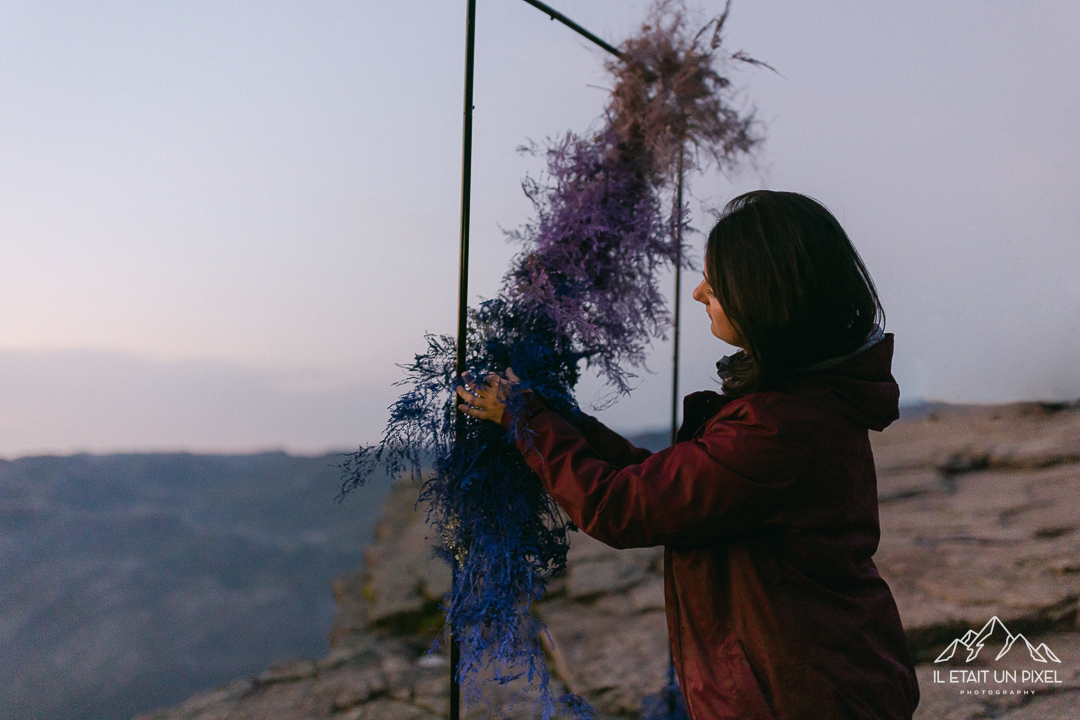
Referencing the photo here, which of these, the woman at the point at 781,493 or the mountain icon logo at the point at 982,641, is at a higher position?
the woman at the point at 781,493

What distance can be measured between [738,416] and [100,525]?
4.60 metres

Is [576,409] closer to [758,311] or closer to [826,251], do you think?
[758,311]

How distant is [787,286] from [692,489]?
419mm

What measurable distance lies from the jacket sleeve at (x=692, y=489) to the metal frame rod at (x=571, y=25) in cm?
133

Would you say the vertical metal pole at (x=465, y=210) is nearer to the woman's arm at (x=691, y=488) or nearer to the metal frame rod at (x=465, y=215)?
the metal frame rod at (x=465, y=215)

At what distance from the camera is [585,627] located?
3656mm

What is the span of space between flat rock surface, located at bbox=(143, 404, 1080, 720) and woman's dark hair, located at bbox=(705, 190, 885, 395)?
1.86m

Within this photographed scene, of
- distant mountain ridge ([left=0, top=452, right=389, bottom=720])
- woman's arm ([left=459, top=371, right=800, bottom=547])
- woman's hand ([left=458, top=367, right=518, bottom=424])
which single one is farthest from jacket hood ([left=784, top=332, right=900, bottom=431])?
distant mountain ridge ([left=0, top=452, right=389, bottom=720])

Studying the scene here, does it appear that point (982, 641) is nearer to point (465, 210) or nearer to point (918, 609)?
point (918, 609)

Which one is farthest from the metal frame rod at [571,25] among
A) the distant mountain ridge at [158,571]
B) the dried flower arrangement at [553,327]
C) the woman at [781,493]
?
the distant mountain ridge at [158,571]

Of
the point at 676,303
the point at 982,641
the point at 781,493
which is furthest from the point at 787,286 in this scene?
the point at 982,641

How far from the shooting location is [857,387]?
114cm

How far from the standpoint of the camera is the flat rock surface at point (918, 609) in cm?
273

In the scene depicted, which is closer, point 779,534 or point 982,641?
point 779,534
